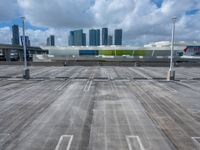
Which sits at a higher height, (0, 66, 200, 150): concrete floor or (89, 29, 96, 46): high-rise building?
(89, 29, 96, 46): high-rise building

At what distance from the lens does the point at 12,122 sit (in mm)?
8656

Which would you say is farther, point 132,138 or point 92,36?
point 92,36

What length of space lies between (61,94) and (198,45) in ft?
303

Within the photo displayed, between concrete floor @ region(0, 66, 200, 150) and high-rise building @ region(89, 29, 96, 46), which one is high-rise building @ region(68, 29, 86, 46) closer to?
high-rise building @ region(89, 29, 96, 46)

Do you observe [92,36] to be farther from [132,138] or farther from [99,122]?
[132,138]

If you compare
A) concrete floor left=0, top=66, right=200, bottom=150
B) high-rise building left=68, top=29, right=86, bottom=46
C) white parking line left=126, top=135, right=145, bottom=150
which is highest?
high-rise building left=68, top=29, right=86, bottom=46

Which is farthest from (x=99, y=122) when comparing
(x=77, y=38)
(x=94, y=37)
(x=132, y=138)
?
(x=94, y=37)

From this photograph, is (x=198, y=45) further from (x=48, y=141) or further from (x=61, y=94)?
(x=48, y=141)

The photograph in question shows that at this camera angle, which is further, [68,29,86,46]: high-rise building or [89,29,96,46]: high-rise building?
[89,29,96,46]: high-rise building

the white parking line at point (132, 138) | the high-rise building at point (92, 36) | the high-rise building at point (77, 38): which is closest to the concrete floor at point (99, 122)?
the white parking line at point (132, 138)

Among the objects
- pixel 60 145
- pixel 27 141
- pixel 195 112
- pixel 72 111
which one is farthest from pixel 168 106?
pixel 27 141

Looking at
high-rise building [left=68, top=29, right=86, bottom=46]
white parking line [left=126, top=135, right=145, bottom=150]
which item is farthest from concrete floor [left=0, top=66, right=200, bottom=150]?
high-rise building [left=68, top=29, right=86, bottom=46]

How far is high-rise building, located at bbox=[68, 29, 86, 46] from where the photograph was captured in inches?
7202

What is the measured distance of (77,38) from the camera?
610 ft
